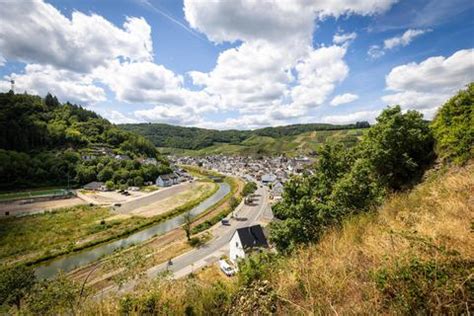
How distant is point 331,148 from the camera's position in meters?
14.7

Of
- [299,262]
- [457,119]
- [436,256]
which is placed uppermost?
[457,119]

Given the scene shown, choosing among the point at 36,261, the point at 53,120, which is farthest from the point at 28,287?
the point at 53,120

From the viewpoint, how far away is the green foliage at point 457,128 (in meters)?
8.90

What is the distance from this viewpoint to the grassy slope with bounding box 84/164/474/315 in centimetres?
261

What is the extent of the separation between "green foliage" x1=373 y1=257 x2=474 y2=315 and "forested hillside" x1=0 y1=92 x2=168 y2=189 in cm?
7683

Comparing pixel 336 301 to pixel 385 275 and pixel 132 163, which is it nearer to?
pixel 385 275

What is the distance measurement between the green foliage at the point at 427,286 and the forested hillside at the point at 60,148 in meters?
76.8

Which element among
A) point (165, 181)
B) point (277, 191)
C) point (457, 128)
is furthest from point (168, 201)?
point (457, 128)

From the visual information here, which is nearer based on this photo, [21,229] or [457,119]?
[457,119]

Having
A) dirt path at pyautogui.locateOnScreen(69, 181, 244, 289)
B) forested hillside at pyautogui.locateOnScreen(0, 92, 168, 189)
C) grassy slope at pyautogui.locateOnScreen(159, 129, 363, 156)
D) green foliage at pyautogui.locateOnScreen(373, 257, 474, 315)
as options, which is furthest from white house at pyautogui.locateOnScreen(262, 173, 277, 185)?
green foliage at pyautogui.locateOnScreen(373, 257, 474, 315)

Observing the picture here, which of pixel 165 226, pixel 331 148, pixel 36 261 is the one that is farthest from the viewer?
pixel 165 226

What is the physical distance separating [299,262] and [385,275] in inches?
63.9

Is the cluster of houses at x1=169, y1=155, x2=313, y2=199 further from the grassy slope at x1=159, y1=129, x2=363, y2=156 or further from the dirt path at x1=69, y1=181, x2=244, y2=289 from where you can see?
the dirt path at x1=69, y1=181, x2=244, y2=289

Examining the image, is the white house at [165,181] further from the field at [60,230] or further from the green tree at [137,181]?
the field at [60,230]
